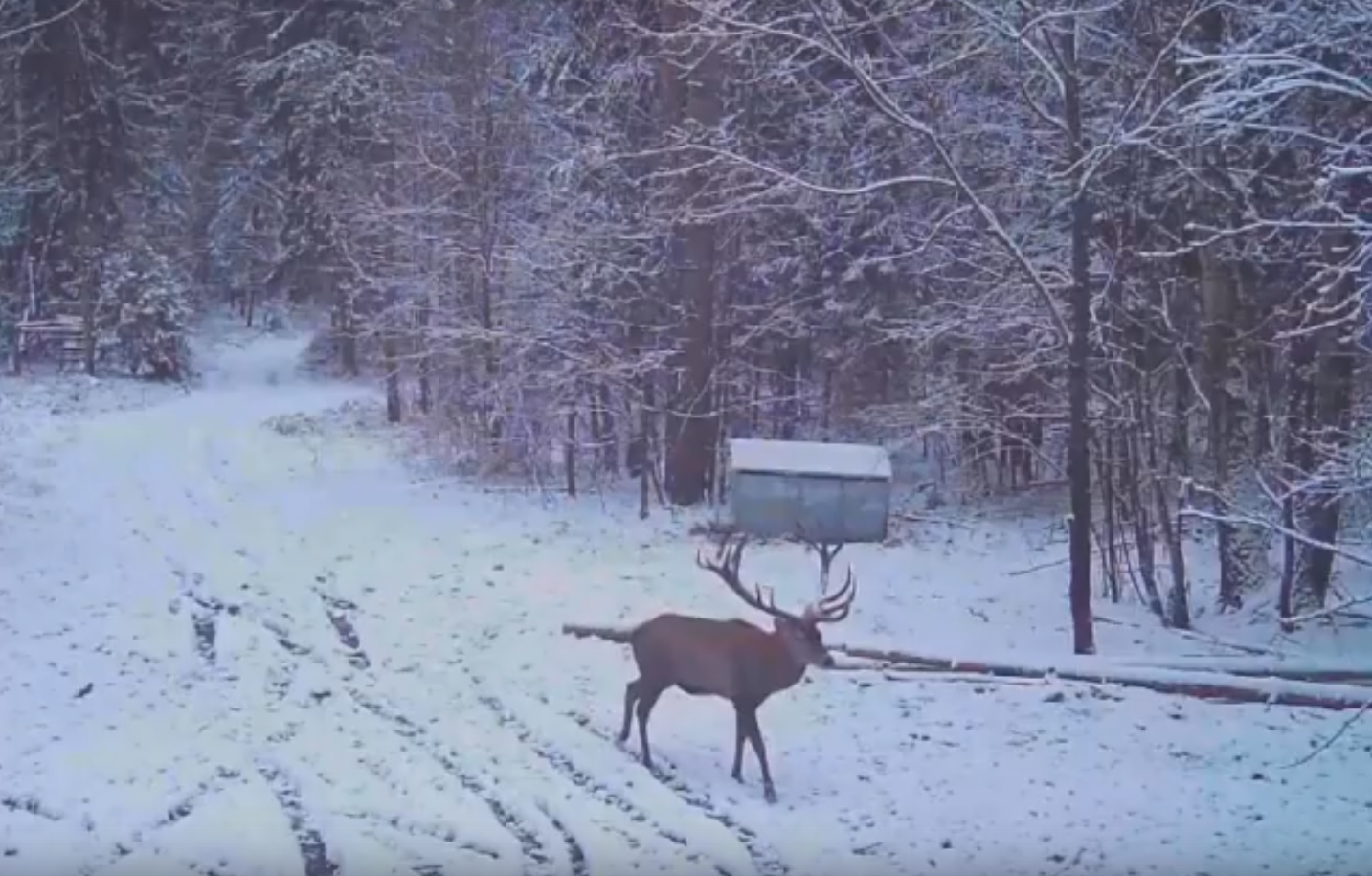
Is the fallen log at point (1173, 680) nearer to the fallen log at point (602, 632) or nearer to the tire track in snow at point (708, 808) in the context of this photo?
the fallen log at point (602, 632)

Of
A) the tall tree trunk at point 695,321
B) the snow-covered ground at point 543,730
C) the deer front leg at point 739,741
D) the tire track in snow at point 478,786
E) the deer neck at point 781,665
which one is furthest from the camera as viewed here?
the tall tree trunk at point 695,321

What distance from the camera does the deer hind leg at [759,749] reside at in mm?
7570

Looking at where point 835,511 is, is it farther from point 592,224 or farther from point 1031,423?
point 592,224

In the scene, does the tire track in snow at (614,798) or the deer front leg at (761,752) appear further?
the deer front leg at (761,752)

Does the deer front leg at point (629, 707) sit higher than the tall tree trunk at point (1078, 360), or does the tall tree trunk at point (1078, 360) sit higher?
the tall tree trunk at point (1078, 360)

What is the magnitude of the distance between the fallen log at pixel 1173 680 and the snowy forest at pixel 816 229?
65 cm

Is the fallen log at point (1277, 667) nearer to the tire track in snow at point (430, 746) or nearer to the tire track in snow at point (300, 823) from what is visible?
the tire track in snow at point (430, 746)

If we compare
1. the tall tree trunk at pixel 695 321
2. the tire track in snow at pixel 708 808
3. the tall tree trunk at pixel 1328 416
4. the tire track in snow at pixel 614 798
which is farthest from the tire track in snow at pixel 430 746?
the tall tree trunk at pixel 1328 416

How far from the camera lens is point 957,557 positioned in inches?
541

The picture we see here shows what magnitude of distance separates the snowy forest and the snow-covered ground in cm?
132

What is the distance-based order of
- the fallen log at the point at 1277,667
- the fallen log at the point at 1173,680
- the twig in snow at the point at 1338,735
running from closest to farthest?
the twig in snow at the point at 1338,735
the fallen log at the point at 1173,680
the fallen log at the point at 1277,667

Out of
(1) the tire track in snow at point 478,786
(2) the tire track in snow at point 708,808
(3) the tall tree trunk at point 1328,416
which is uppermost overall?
(3) the tall tree trunk at point 1328,416

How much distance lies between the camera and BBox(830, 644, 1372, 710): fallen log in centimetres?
900

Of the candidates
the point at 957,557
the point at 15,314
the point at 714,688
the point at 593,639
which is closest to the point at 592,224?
the point at 957,557
